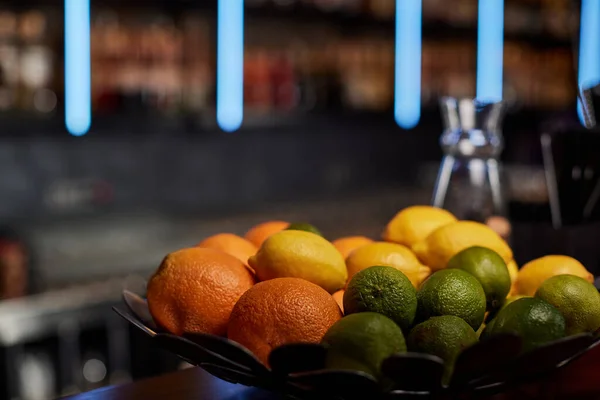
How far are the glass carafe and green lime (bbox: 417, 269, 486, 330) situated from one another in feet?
1.56

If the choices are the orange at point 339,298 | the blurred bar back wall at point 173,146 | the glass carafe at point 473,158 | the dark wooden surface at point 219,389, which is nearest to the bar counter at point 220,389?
the dark wooden surface at point 219,389

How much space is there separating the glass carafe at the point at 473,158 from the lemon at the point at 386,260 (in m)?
0.35

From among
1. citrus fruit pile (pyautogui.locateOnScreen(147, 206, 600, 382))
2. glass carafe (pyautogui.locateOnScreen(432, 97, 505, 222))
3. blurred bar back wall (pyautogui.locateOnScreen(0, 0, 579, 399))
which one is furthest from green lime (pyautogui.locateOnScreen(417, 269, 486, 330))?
blurred bar back wall (pyautogui.locateOnScreen(0, 0, 579, 399))

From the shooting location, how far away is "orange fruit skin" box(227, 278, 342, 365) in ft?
2.24

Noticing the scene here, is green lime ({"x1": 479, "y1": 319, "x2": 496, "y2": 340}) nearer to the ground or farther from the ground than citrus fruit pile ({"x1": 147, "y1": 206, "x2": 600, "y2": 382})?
nearer to the ground

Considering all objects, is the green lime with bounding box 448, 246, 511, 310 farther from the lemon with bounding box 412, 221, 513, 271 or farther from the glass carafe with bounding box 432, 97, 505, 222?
the glass carafe with bounding box 432, 97, 505, 222

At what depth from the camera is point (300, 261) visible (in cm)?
80

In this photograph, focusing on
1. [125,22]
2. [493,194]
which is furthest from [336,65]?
[493,194]

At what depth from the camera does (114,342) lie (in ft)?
8.61

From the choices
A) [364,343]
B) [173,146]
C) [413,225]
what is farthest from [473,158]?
[173,146]

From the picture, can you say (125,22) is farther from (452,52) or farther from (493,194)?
(493,194)

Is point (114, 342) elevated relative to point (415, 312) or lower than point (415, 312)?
lower

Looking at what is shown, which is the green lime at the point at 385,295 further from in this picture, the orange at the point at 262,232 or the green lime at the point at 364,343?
the orange at the point at 262,232

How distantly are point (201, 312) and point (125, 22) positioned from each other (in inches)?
105
